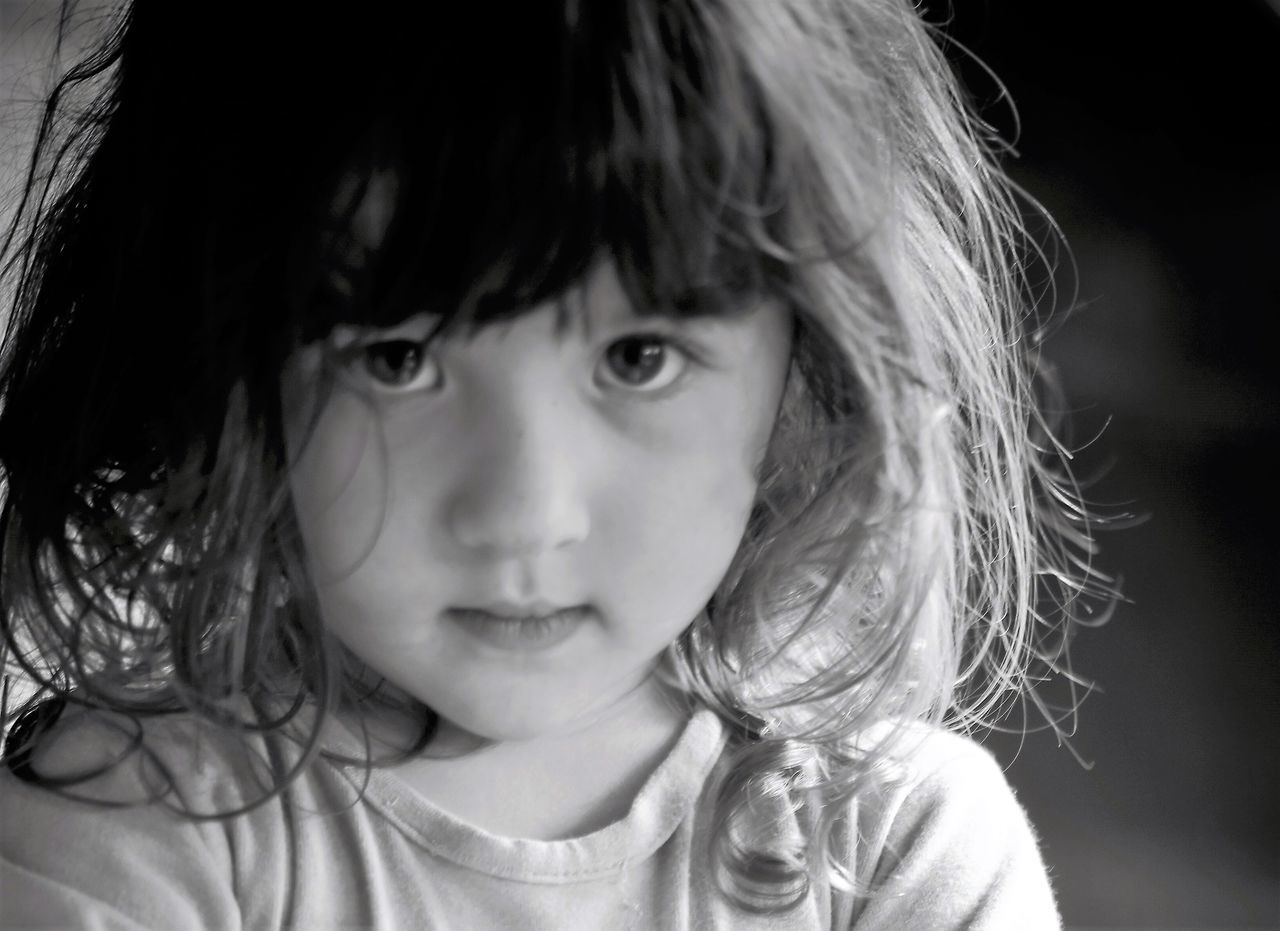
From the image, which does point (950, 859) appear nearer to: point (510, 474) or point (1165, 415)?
point (510, 474)

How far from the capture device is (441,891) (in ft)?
1.77

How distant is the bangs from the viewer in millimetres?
411

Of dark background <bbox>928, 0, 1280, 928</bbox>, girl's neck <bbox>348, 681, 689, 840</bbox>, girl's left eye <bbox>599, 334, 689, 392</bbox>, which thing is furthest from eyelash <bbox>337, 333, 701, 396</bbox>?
dark background <bbox>928, 0, 1280, 928</bbox>

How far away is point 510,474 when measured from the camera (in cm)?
44

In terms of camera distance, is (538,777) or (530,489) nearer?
(530,489)

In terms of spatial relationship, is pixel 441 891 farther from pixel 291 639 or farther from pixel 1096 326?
pixel 1096 326

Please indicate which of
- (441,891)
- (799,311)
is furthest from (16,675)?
(799,311)

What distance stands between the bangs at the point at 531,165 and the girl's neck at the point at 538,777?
0.64ft

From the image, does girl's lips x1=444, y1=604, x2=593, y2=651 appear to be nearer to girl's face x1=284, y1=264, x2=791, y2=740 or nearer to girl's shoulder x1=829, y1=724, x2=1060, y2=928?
girl's face x1=284, y1=264, x2=791, y2=740

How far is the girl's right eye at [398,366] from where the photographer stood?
45 centimetres

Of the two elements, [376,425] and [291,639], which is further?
[291,639]

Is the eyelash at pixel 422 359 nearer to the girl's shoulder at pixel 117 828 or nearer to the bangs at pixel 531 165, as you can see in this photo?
the bangs at pixel 531 165

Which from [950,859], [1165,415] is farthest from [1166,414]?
[950,859]

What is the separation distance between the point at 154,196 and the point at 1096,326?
2.47ft
